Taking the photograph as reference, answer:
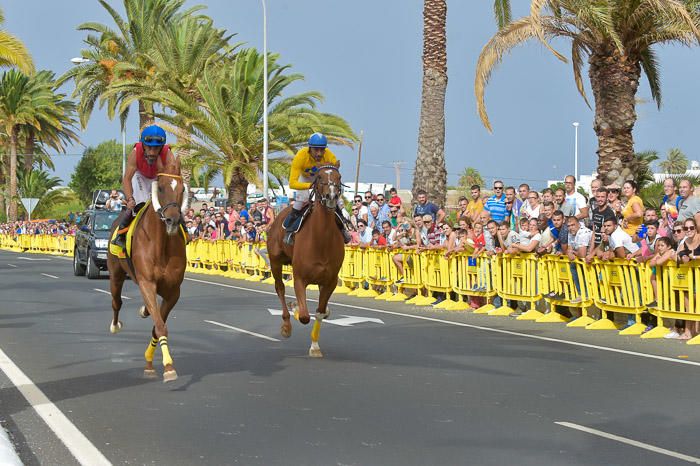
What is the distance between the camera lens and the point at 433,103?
2922 centimetres

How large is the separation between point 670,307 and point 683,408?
21.1 ft

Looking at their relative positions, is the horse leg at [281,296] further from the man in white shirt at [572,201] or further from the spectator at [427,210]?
the spectator at [427,210]

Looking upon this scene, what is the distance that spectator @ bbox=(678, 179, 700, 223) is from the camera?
17469 millimetres

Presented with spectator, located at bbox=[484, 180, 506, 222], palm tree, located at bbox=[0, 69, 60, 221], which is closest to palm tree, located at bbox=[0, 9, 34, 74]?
spectator, located at bbox=[484, 180, 506, 222]

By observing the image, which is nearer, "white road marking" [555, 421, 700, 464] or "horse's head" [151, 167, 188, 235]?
"white road marking" [555, 421, 700, 464]

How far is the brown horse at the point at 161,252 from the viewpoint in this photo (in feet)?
34.7

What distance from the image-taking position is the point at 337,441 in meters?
7.73

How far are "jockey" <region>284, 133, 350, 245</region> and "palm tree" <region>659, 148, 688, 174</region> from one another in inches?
3512

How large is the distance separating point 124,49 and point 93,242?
2153cm

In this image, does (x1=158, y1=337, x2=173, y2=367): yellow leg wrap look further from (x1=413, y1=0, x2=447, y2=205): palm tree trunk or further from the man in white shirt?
(x1=413, y1=0, x2=447, y2=205): palm tree trunk

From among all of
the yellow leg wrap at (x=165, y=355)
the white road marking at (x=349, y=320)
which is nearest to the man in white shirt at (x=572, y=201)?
the white road marking at (x=349, y=320)

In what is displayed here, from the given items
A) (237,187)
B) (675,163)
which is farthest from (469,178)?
(237,187)

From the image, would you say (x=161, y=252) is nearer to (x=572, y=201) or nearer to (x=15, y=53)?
(x=572, y=201)

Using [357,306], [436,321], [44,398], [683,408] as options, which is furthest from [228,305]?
[683,408]
